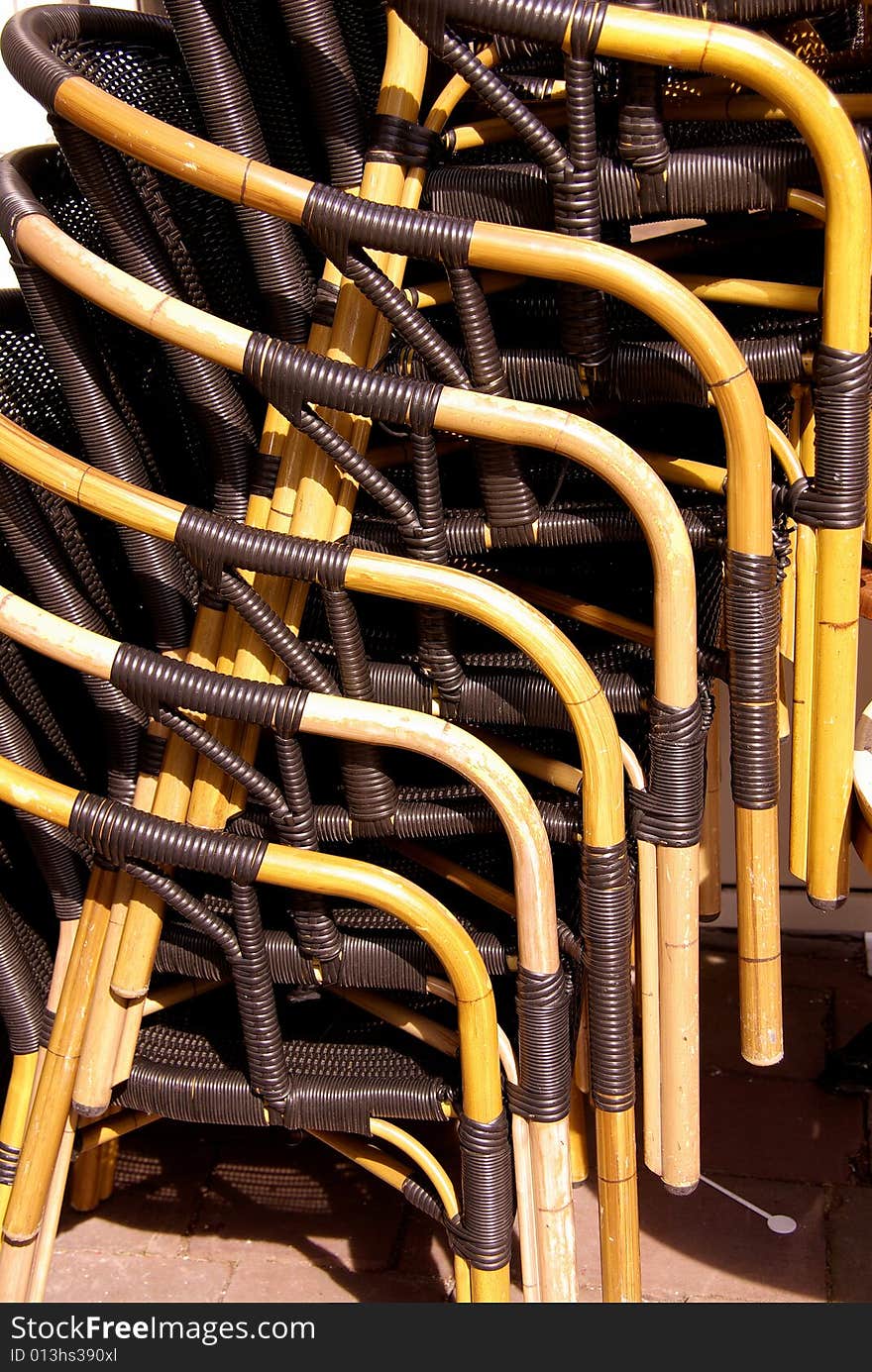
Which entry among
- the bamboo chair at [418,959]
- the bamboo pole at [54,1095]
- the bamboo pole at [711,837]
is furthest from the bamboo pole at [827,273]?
the bamboo pole at [54,1095]

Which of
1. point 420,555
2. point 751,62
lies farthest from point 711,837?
point 751,62

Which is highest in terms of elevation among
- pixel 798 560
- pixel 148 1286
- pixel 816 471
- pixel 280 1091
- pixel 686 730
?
pixel 798 560

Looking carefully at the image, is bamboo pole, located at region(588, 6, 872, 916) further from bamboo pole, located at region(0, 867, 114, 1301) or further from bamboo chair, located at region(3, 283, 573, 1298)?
bamboo pole, located at region(0, 867, 114, 1301)

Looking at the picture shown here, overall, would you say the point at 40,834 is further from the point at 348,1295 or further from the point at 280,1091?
the point at 348,1295

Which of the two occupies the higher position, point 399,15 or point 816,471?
point 399,15

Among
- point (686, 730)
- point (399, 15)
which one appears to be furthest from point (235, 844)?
point (399, 15)

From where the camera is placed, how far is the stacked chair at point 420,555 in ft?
3.23

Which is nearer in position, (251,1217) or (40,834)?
(40,834)

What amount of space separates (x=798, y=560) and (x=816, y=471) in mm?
319

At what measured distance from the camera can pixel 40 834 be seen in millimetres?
1180

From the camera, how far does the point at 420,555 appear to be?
1064 millimetres

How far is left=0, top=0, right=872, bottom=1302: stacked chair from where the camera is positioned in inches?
38.7

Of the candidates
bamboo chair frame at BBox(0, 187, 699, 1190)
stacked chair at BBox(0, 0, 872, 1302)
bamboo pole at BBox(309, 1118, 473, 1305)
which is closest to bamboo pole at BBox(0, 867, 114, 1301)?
stacked chair at BBox(0, 0, 872, 1302)

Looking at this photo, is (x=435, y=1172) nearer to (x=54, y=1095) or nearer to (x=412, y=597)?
(x=54, y=1095)
